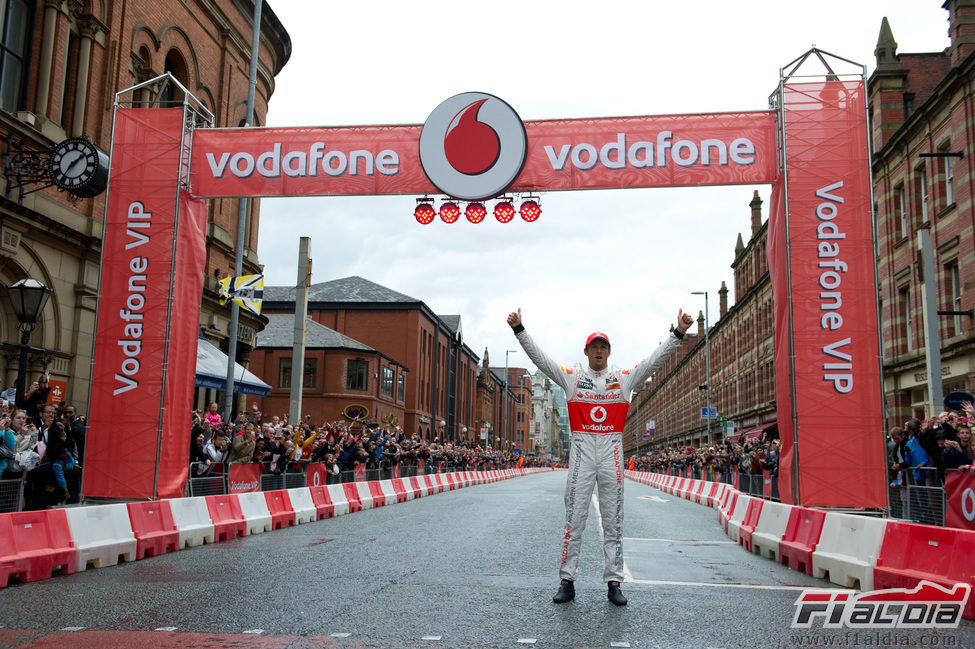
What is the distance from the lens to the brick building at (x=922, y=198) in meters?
23.6

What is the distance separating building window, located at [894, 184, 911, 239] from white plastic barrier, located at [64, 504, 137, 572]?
26952 millimetres

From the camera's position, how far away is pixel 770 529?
1030 cm

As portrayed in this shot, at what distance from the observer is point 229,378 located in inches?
805

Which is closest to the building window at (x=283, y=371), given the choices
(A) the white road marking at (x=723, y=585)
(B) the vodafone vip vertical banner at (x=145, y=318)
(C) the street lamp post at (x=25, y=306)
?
(B) the vodafone vip vertical banner at (x=145, y=318)

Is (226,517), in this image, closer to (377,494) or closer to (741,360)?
(377,494)

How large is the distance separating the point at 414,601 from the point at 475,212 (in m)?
6.86

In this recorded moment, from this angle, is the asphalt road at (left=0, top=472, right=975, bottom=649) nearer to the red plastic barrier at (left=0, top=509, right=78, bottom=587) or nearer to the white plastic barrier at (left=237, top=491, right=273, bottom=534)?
the red plastic barrier at (left=0, top=509, right=78, bottom=587)

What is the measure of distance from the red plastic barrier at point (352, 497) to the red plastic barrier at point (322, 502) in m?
1.35

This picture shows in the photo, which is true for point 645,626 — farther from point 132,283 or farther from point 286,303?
point 286,303

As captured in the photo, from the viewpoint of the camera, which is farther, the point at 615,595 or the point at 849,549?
the point at 849,549

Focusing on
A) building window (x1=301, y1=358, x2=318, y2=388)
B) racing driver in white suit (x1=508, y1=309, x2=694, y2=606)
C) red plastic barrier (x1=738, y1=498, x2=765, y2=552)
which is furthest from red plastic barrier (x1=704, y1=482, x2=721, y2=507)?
building window (x1=301, y1=358, x2=318, y2=388)

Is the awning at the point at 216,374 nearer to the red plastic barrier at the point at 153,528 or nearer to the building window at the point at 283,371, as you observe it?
the red plastic barrier at the point at 153,528

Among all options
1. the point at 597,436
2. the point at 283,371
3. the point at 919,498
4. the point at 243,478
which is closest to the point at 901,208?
the point at 919,498

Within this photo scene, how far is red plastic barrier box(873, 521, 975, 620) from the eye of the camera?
6129 millimetres
